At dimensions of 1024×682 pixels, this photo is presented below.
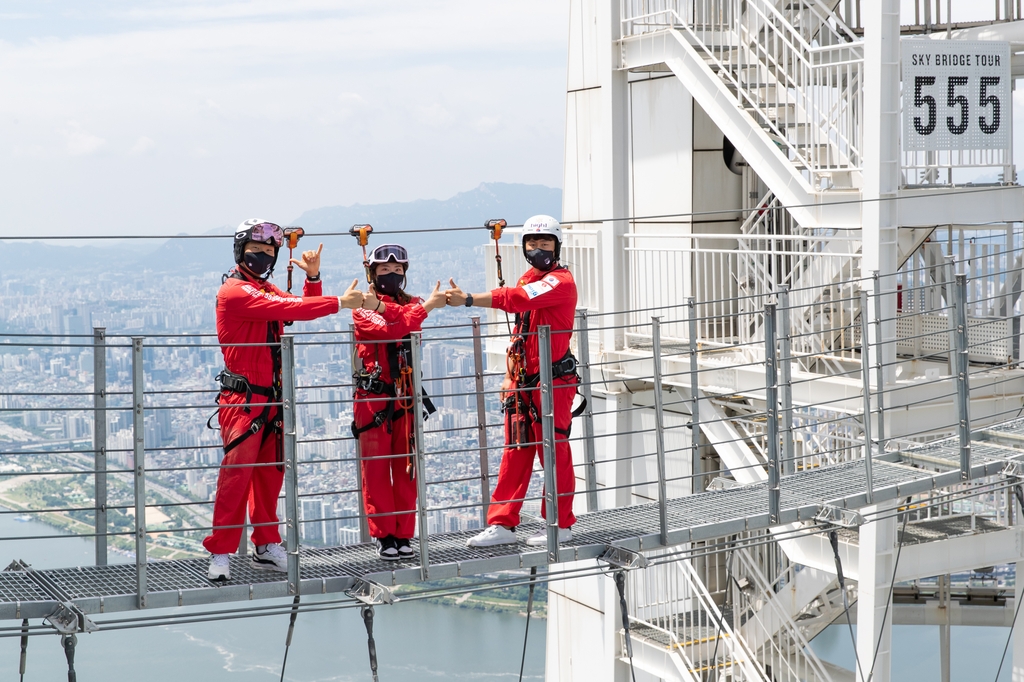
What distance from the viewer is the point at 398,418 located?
5.41 metres

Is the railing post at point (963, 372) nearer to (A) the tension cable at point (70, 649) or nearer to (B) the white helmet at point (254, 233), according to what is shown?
(B) the white helmet at point (254, 233)

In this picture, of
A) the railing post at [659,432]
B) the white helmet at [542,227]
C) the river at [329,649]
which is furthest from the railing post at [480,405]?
the river at [329,649]

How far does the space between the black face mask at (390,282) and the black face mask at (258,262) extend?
486 millimetres

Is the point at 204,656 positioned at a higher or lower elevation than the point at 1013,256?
lower

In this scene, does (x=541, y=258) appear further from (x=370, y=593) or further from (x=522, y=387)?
(x=370, y=593)

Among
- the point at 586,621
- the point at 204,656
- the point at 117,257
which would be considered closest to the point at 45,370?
the point at 117,257

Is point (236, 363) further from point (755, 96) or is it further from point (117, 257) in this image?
point (117, 257)

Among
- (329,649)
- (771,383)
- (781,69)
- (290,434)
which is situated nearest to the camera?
(290,434)

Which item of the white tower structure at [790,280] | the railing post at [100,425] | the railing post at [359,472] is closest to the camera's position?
the railing post at [100,425]

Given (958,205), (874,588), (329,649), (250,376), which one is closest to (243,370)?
(250,376)

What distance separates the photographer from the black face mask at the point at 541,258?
226 inches

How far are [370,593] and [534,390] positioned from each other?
126 cm

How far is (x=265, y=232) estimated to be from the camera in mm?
5234

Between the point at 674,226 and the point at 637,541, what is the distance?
5.29 metres
